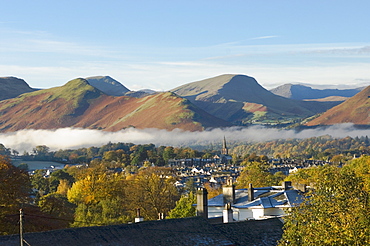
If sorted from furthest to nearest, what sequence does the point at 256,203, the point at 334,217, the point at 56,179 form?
the point at 56,179
the point at 256,203
the point at 334,217

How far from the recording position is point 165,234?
34.6m

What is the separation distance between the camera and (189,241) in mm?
34906

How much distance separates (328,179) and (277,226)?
1053 centimetres

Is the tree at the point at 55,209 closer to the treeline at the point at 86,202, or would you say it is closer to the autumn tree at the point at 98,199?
the treeline at the point at 86,202

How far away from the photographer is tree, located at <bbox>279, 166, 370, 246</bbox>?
27.0 m

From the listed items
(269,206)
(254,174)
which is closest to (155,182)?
(254,174)

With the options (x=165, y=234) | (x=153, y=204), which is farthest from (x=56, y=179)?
(x=165, y=234)

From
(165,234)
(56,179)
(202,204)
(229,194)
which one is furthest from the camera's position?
(56,179)

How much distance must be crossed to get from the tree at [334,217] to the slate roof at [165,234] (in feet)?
22.3

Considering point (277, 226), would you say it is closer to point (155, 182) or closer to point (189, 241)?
point (189, 241)

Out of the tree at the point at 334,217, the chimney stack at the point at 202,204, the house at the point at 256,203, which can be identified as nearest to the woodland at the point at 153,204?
the tree at the point at 334,217

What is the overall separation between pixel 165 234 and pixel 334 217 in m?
9.99

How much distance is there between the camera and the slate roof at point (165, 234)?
30.1 m

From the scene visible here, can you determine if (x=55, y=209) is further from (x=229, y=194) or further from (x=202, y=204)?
(x=202, y=204)
